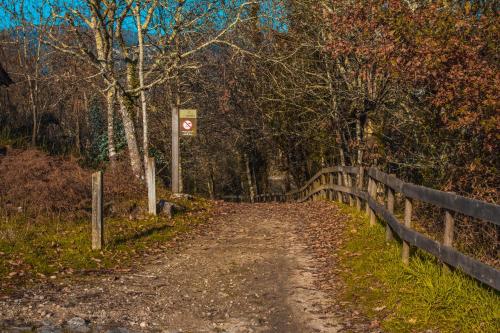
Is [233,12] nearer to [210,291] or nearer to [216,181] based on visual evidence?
[210,291]

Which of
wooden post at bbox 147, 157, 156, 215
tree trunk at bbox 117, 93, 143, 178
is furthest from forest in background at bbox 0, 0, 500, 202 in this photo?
wooden post at bbox 147, 157, 156, 215

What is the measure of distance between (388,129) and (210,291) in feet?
38.0

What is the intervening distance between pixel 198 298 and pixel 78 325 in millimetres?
1738

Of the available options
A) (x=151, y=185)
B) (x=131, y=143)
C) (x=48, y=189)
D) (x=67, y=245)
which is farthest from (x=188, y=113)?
(x=67, y=245)

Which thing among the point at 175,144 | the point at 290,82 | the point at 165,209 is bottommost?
the point at 165,209

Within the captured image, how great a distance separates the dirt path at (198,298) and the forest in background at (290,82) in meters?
3.97

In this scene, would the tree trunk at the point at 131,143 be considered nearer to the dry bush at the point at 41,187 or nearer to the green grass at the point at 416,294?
Result: the dry bush at the point at 41,187

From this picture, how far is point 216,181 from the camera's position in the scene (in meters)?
43.2

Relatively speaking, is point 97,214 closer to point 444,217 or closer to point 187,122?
point 444,217

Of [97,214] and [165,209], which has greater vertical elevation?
[97,214]

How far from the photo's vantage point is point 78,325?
5.77 m

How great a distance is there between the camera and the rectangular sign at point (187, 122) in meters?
16.3

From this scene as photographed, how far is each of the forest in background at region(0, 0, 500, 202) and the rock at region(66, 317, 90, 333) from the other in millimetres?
7055

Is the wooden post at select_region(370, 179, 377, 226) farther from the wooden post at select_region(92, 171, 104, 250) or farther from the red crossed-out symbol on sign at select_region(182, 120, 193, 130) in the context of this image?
the red crossed-out symbol on sign at select_region(182, 120, 193, 130)
